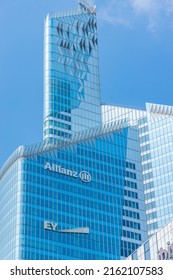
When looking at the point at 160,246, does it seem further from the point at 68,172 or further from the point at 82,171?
the point at 82,171

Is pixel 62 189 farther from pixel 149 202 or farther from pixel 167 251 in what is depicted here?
pixel 167 251

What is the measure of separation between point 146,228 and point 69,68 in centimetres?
4925

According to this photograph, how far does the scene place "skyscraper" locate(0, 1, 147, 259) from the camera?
145 meters

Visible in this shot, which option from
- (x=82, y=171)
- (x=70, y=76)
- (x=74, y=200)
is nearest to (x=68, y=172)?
(x=82, y=171)

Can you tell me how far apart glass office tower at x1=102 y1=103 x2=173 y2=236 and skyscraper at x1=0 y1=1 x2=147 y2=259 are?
205 cm

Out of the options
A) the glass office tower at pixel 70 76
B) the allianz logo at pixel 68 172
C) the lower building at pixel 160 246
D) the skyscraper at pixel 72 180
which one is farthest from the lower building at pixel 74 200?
the lower building at pixel 160 246

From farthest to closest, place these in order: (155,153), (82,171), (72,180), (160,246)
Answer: (155,153) < (82,171) < (72,180) < (160,246)

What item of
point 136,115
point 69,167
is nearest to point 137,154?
point 136,115

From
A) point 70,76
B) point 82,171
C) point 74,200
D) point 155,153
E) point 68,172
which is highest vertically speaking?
point 70,76

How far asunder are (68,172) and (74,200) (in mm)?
7000

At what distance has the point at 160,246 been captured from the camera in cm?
7656

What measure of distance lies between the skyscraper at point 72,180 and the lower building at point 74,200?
7.9 inches

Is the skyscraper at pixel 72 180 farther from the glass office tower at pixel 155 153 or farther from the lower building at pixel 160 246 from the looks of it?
the lower building at pixel 160 246

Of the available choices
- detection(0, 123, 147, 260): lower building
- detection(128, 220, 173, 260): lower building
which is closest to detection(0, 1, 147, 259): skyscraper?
detection(0, 123, 147, 260): lower building
